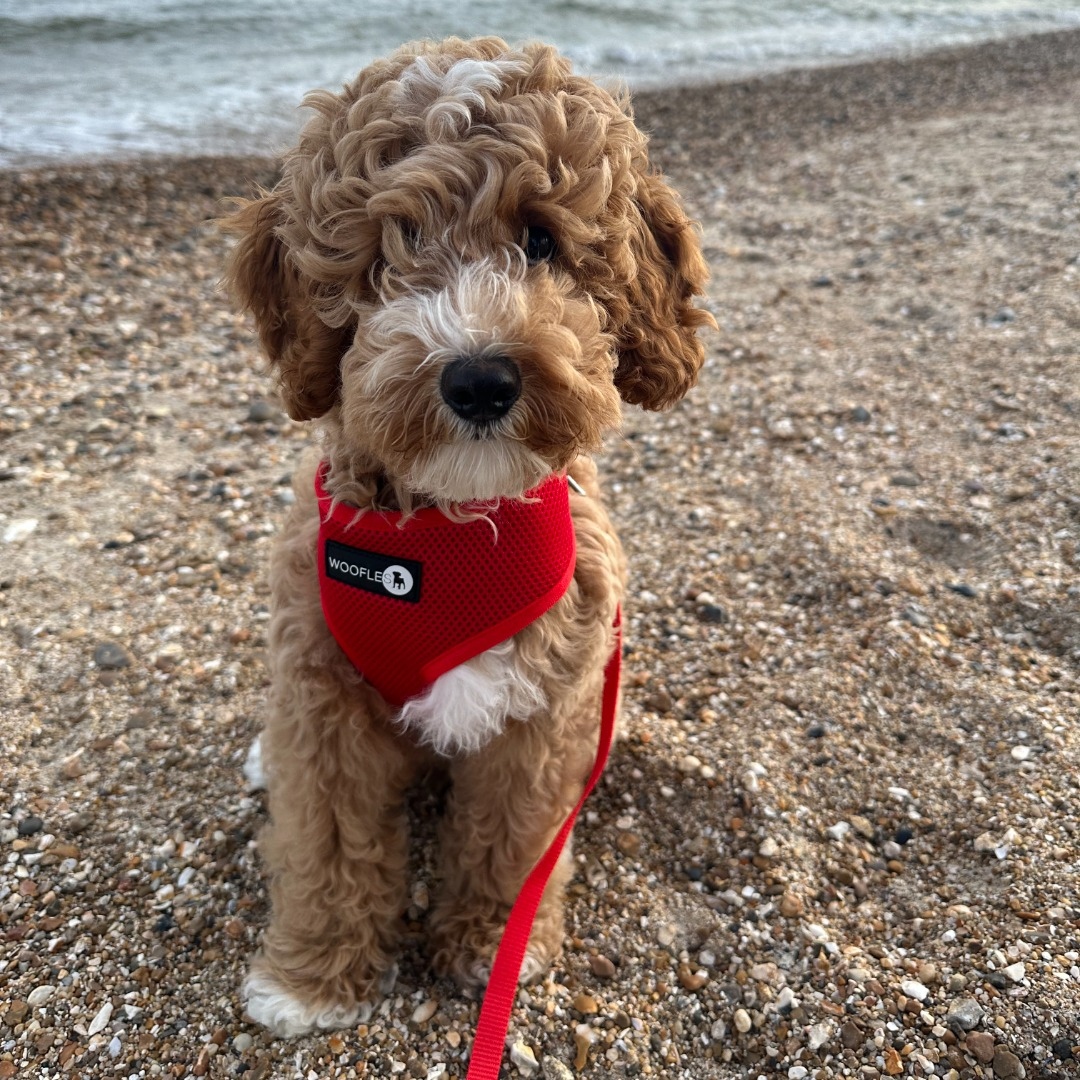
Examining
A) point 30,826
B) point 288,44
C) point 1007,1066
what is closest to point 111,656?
point 30,826

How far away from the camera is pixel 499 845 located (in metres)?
3.19

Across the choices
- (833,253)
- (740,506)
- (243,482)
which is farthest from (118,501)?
(833,253)

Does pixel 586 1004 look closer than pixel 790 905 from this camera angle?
Yes

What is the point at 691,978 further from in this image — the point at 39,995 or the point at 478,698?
the point at 39,995

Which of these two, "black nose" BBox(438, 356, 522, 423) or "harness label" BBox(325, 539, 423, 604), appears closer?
"black nose" BBox(438, 356, 522, 423)

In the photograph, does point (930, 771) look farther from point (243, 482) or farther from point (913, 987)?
point (243, 482)

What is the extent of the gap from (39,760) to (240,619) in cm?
109

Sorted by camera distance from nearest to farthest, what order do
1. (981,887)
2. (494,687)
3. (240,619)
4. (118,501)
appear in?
(494,687) < (981,887) < (240,619) < (118,501)

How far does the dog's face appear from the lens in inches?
86.7

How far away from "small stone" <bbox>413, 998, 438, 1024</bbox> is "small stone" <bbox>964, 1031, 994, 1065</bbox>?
169 centimetres

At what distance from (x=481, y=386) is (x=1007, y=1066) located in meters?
2.49

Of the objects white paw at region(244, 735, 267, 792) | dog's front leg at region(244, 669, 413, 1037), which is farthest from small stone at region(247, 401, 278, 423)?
dog's front leg at region(244, 669, 413, 1037)

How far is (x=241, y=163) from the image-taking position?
33.2ft

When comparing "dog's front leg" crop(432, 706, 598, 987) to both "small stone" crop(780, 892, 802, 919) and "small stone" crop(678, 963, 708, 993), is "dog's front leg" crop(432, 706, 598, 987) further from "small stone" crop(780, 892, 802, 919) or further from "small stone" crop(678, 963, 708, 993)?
"small stone" crop(780, 892, 802, 919)
